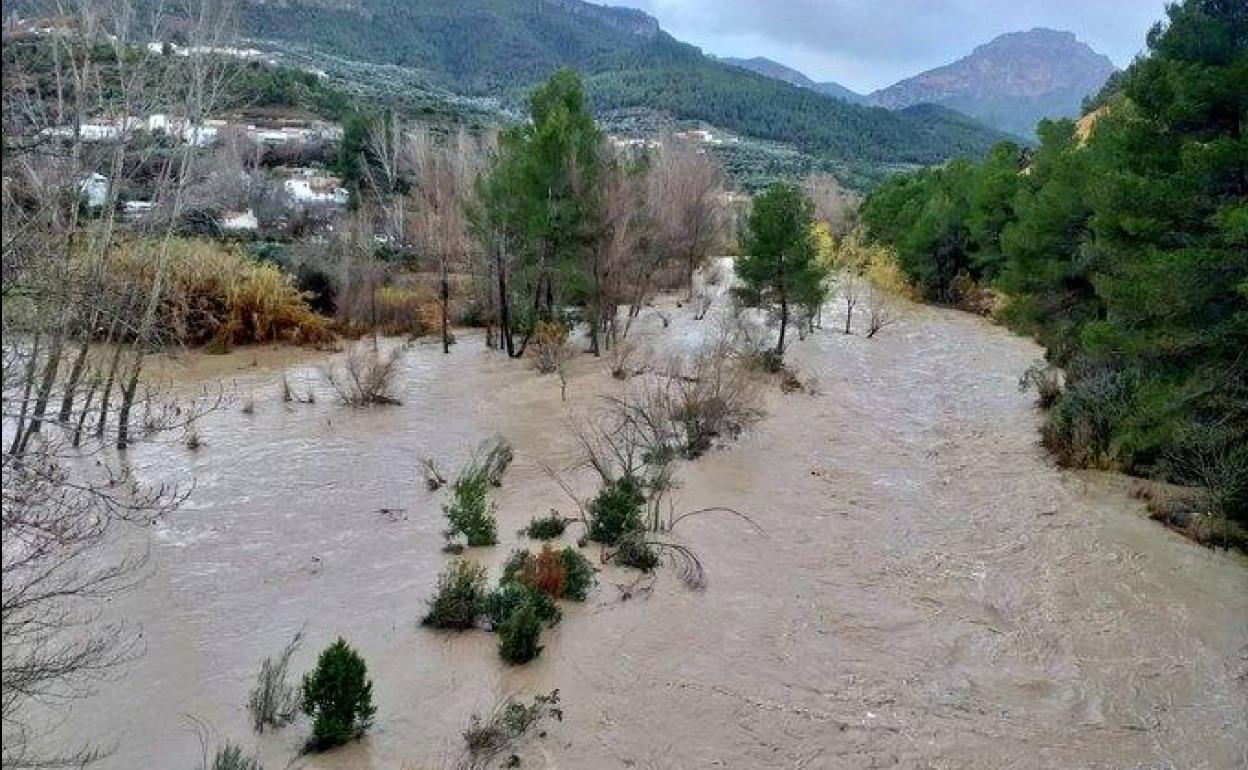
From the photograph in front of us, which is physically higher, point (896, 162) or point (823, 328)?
point (896, 162)

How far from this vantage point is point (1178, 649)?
9.98 m

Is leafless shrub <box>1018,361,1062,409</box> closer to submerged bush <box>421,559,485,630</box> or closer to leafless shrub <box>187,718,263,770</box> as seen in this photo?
submerged bush <box>421,559,485,630</box>

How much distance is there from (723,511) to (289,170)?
4386cm

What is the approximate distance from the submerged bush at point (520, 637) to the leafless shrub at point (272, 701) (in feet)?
6.49

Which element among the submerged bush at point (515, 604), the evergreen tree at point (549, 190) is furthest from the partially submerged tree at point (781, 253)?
the submerged bush at point (515, 604)

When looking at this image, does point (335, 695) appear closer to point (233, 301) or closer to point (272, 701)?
point (272, 701)

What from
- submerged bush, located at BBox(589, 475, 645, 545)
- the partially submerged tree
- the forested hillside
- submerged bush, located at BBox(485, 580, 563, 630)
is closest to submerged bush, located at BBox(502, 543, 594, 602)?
submerged bush, located at BBox(485, 580, 563, 630)

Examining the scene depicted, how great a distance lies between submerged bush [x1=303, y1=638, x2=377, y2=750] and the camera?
730cm

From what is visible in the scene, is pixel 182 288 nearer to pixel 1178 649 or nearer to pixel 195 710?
pixel 195 710

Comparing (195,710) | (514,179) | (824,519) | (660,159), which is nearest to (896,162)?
(660,159)

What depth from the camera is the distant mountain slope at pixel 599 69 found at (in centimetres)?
10912

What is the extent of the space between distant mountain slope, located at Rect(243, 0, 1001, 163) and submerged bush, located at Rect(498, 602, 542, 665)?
335 feet

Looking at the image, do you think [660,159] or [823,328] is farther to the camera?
[660,159]

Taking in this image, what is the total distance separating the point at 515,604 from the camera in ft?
31.2
